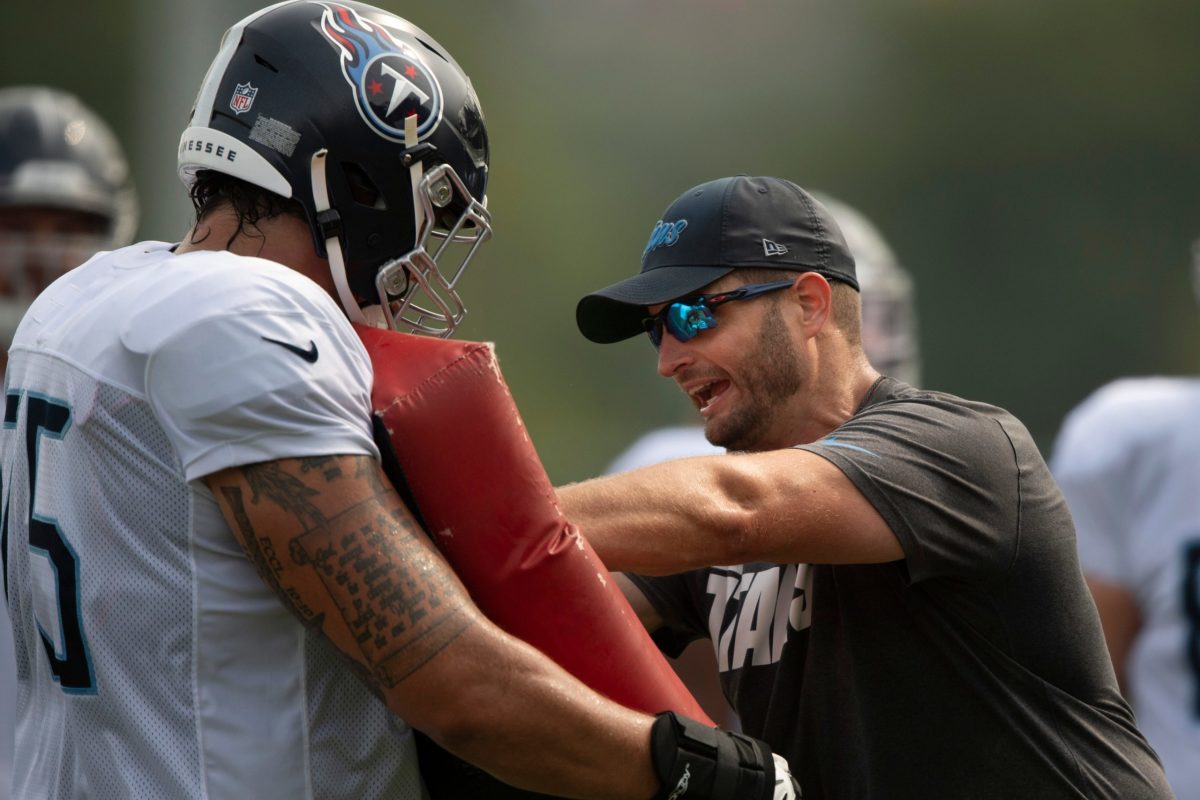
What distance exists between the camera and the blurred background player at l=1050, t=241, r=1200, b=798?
5.02 m

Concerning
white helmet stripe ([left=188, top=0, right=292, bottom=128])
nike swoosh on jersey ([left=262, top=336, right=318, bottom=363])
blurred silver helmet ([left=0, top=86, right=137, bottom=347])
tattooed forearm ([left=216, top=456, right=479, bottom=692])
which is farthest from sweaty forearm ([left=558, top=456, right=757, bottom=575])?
blurred silver helmet ([left=0, top=86, right=137, bottom=347])

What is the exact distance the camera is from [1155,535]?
5098 mm

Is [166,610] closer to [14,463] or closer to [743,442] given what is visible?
[14,463]

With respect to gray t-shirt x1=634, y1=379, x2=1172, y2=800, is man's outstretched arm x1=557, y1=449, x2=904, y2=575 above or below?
above

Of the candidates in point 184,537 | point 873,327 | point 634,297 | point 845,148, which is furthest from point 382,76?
point 845,148

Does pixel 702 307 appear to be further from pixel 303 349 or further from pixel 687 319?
pixel 303 349

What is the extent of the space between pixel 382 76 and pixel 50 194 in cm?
331

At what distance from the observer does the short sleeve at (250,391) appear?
220cm

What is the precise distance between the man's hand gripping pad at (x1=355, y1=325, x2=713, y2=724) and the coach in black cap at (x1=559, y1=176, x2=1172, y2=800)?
0.41 metres

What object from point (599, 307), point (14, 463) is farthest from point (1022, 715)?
point (14, 463)

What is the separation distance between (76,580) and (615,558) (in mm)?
928

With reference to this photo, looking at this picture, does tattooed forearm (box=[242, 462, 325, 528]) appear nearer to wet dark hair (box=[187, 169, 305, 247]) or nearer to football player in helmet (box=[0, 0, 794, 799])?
football player in helmet (box=[0, 0, 794, 799])

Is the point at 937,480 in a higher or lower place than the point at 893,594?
higher

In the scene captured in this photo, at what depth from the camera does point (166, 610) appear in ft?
7.66
